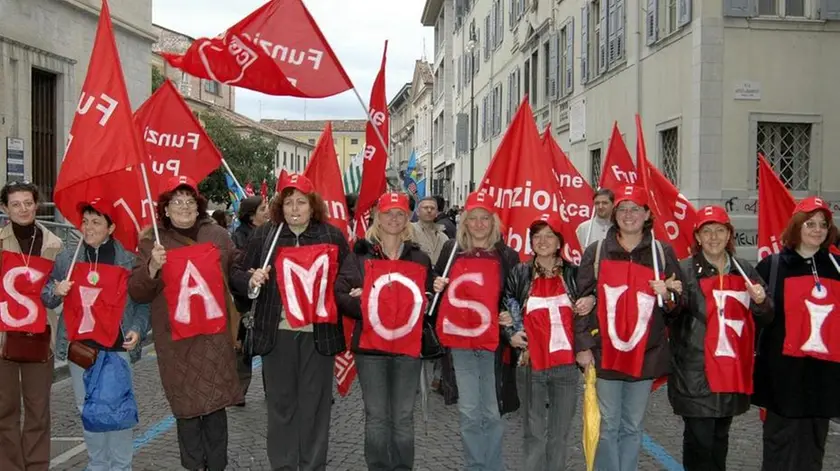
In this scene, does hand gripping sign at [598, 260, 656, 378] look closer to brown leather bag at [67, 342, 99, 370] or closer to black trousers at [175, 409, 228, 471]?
black trousers at [175, 409, 228, 471]

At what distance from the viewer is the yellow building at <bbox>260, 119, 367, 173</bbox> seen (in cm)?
14512

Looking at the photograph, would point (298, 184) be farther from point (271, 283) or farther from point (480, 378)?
point (480, 378)

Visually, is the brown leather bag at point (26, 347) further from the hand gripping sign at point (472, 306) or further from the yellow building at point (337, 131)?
the yellow building at point (337, 131)

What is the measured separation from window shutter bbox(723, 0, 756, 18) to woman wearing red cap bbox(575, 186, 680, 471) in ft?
37.4

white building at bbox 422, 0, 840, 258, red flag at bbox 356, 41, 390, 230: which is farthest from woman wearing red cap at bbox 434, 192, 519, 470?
white building at bbox 422, 0, 840, 258

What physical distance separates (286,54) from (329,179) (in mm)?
1397

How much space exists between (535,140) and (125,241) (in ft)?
10.1

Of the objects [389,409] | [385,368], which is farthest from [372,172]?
[389,409]

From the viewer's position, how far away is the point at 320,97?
8305 millimetres

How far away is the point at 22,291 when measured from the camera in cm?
538

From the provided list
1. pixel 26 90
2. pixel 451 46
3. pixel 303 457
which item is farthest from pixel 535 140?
pixel 451 46

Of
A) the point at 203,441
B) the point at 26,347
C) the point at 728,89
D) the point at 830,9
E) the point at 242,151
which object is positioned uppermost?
the point at 242,151

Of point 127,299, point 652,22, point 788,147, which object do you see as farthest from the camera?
point 652,22

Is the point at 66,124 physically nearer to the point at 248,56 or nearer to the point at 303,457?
the point at 248,56
